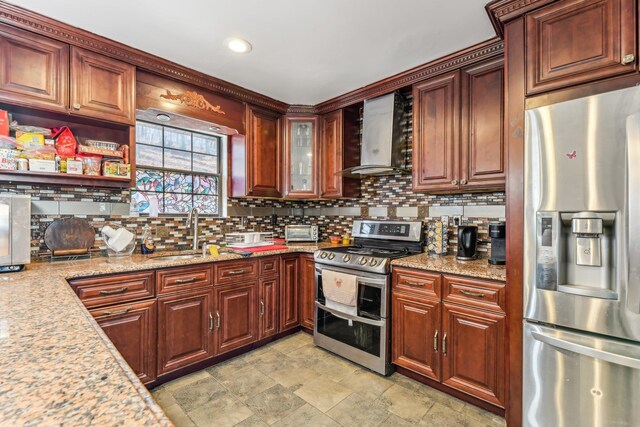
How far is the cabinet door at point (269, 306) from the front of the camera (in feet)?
9.18

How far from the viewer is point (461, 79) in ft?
7.66

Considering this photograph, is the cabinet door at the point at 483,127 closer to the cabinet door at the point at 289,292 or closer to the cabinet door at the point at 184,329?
the cabinet door at the point at 289,292

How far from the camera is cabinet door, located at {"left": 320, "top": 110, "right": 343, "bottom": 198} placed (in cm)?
320

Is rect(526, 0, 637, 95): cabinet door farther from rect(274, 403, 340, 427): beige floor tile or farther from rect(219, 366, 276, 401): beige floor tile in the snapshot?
rect(219, 366, 276, 401): beige floor tile

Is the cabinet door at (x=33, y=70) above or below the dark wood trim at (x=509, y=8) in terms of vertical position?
below

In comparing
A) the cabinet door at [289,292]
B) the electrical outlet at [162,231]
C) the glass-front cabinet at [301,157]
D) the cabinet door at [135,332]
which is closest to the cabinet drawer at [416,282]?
the cabinet door at [289,292]

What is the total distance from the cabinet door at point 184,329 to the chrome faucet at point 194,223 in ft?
2.09

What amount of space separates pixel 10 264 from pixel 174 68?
1.70 meters

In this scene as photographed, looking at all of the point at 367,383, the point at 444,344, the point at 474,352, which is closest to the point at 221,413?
the point at 367,383

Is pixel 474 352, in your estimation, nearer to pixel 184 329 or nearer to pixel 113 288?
pixel 184 329

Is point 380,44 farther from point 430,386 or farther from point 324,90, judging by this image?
point 430,386

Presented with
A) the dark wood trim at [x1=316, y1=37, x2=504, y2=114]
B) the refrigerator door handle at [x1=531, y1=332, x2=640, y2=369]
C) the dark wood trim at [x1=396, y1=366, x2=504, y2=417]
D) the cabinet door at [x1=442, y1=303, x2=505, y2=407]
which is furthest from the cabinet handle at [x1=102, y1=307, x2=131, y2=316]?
the dark wood trim at [x1=316, y1=37, x2=504, y2=114]

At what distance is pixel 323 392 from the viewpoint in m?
2.14

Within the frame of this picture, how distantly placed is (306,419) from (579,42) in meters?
2.51
